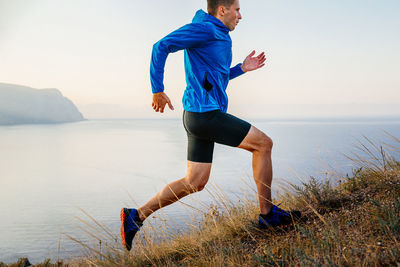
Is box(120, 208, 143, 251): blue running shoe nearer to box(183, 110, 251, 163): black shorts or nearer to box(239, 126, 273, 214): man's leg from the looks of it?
box(183, 110, 251, 163): black shorts

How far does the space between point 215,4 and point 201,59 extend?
0.53m

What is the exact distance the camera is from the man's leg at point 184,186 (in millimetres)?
2873

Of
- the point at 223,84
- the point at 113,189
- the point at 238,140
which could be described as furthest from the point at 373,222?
the point at 113,189

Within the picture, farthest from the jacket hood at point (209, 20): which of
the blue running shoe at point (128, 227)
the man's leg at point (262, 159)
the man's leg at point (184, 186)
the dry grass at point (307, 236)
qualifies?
the blue running shoe at point (128, 227)

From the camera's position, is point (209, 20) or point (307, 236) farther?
point (209, 20)

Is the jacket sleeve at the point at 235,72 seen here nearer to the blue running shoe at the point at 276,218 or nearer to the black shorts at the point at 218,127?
the black shorts at the point at 218,127

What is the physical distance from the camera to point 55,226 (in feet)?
33.6

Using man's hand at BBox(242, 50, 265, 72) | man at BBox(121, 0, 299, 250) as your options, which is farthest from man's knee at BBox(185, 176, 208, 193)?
man's hand at BBox(242, 50, 265, 72)

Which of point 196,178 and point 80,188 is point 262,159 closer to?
point 196,178

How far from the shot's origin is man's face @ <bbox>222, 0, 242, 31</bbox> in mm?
2844

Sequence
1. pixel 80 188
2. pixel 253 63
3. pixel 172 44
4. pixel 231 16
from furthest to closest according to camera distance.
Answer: pixel 80 188
pixel 253 63
pixel 231 16
pixel 172 44

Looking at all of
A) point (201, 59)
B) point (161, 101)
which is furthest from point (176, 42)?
point (161, 101)

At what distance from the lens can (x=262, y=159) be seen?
2791 millimetres

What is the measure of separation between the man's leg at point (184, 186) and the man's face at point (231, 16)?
1272 mm
